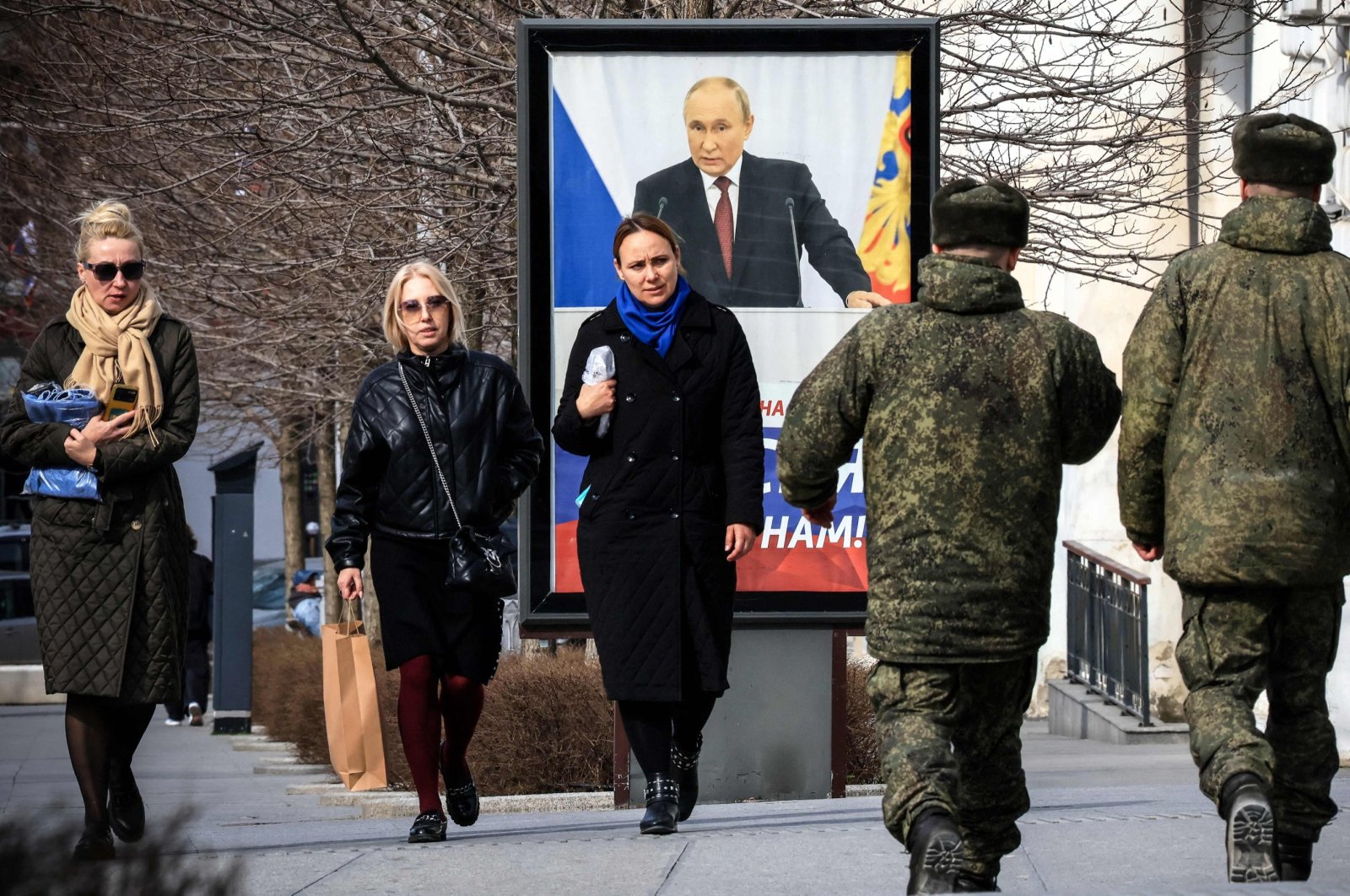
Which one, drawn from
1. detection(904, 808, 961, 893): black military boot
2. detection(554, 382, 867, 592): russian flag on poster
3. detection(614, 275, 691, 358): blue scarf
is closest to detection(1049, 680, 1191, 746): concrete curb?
detection(554, 382, 867, 592): russian flag on poster

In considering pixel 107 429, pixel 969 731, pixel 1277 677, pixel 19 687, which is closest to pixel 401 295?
pixel 107 429

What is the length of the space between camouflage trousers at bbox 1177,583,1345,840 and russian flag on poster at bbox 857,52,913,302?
3.14 metres

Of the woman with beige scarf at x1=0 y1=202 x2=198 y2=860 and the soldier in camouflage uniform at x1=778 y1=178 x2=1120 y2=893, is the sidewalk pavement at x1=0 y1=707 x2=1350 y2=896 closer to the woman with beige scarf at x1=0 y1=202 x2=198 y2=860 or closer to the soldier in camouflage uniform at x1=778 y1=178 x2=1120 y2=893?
the woman with beige scarf at x1=0 y1=202 x2=198 y2=860

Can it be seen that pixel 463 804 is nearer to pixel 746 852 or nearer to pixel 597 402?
pixel 746 852

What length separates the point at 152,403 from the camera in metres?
6.42

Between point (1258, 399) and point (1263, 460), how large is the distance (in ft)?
0.48

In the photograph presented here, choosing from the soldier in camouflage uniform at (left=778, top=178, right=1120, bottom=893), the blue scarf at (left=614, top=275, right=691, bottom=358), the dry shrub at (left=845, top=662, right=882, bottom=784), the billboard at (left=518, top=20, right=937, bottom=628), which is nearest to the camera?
the soldier in camouflage uniform at (left=778, top=178, right=1120, bottom=893)

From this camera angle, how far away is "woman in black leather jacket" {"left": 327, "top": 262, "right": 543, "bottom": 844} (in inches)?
261

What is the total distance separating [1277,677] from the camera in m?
5.30

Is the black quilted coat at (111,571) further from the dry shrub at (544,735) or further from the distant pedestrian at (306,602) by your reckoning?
the distant pedestrian at (306,602)

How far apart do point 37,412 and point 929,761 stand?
3064 mm

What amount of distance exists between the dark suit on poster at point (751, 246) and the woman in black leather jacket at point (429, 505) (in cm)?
160

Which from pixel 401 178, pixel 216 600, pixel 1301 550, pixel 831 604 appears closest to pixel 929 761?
pixel 1301 550

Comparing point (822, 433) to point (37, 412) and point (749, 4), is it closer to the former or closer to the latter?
point (37, 412)
